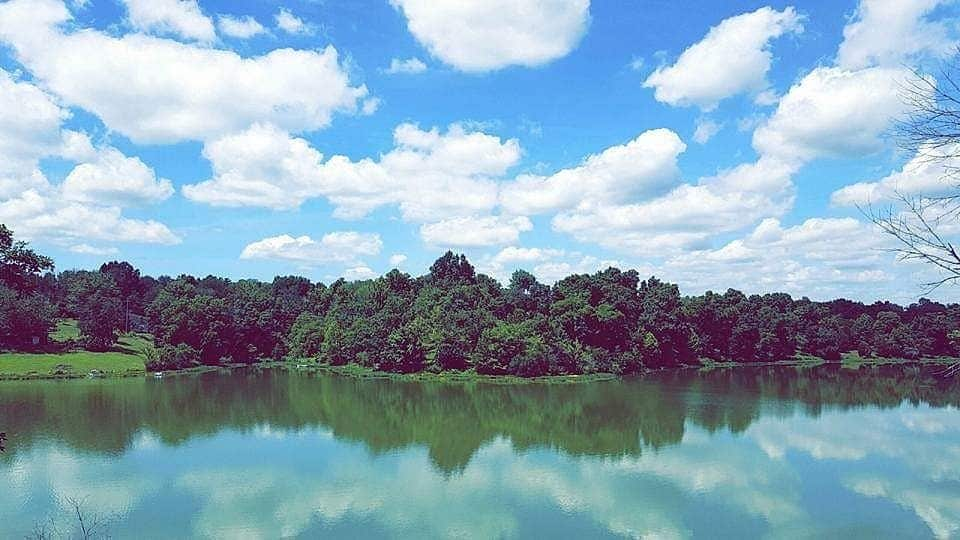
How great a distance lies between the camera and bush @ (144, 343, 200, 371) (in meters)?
55.0

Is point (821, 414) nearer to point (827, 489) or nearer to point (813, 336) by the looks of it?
point (827, 489)

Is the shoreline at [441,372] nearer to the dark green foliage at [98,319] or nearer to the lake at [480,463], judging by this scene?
the lake at [480,463]

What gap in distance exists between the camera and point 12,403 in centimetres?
3681

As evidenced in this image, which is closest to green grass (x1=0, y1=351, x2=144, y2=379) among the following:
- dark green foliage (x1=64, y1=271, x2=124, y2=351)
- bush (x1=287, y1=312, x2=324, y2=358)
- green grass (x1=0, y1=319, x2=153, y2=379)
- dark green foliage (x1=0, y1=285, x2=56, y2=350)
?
green grass (x1=0, y1=319, x2=153, y2=379)

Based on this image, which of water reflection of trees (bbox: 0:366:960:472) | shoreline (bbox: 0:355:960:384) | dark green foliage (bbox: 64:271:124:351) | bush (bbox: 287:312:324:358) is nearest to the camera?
water reflection of trees (bbox: 0:366:960:472)

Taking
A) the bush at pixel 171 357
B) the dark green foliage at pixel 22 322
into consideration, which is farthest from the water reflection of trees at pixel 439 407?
the dark green foliage at pixel 22 322

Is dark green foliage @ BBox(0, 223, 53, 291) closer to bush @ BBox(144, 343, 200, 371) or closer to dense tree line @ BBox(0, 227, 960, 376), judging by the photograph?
dense tree line @ BBox(0, 227, 960, 376)

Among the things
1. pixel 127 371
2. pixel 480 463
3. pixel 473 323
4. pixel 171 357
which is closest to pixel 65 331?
pixel 171 357

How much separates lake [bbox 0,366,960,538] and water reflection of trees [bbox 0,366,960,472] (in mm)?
208

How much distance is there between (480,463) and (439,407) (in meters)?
13.3

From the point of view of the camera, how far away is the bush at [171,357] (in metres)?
55.0

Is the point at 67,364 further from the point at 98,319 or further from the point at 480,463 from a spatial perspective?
the point at 480,463

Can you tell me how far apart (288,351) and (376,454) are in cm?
4792

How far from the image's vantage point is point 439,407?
3812 centimetres
